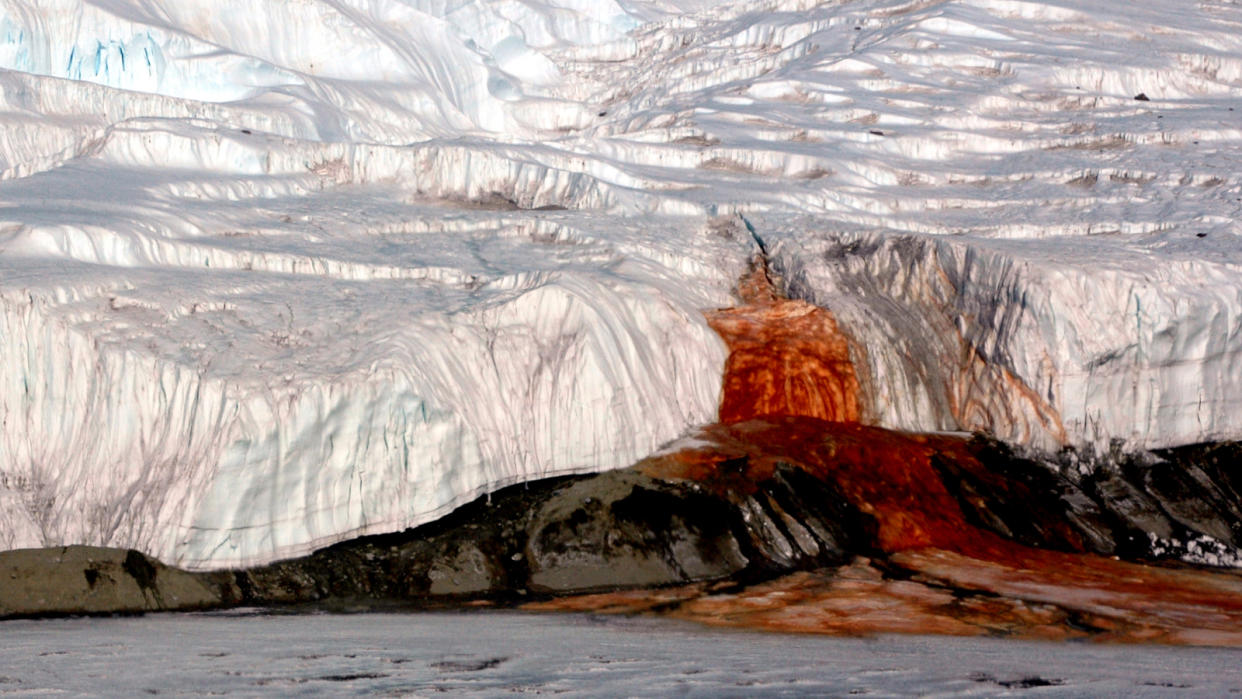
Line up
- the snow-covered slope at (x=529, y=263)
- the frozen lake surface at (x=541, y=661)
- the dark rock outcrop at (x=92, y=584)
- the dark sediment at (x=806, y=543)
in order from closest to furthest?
the frozen lake surface at (x=541, y=661)
the dark rock outcrop at (x=92, y=584)
the dark sediment at (x=806, y=543)
the snow-covered slope at (x=529, y=263)

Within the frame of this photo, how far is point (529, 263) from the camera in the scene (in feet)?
55.7

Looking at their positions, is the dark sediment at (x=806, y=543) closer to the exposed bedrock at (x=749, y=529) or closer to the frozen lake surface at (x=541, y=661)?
the exposed bedrock at (x=749, y=529)

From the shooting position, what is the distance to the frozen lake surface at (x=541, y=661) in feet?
30.1

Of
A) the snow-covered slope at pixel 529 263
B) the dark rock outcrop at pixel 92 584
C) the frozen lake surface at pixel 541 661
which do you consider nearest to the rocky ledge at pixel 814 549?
the dark rock outcrop at pixel 92 584

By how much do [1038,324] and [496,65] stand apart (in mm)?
23518

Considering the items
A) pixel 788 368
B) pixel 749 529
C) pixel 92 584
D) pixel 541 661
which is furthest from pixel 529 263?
pixel 541 661

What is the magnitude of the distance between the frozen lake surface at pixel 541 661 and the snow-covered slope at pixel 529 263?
1.88m

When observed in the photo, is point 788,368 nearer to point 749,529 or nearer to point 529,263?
point 749,529

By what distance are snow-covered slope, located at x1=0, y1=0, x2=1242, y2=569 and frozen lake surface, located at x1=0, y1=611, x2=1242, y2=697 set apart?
1.88m

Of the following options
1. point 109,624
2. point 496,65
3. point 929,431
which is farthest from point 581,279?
point 496,65

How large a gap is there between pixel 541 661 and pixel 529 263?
780 centimetres

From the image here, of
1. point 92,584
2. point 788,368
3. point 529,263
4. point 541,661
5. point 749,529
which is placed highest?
point 529,263

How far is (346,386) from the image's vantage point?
1320 centimetres

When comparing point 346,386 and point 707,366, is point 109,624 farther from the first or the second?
point 707,366
